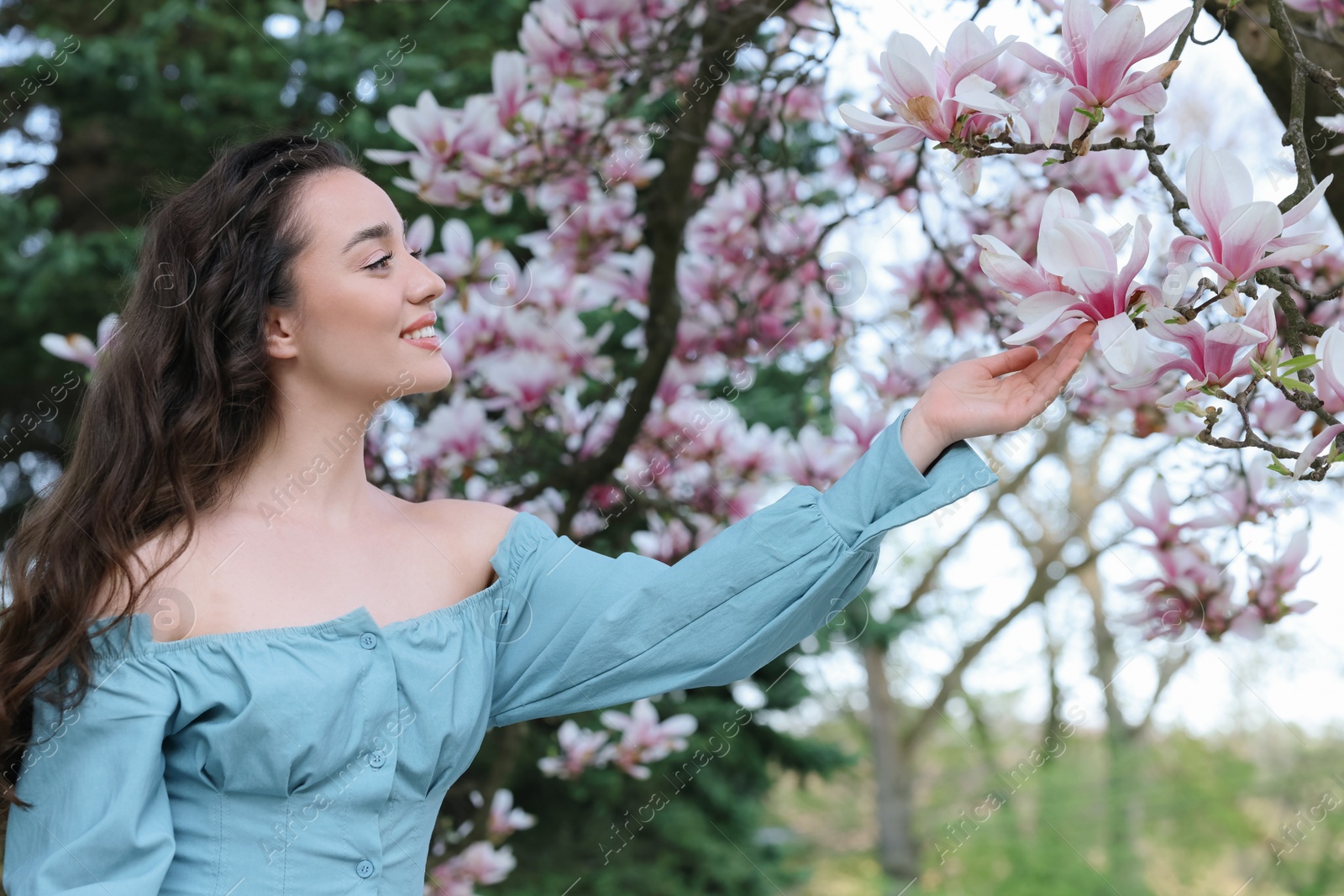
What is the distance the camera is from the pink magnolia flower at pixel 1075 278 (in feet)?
2.63

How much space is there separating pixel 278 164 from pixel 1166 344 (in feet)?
3.15

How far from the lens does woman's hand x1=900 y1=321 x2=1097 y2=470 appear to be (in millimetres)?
933

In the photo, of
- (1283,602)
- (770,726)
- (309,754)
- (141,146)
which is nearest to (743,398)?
(770,726)

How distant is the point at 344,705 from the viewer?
3.76 feet

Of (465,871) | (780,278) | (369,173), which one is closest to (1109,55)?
(780,278)

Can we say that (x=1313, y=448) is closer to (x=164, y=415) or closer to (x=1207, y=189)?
(x=1207, y=189)

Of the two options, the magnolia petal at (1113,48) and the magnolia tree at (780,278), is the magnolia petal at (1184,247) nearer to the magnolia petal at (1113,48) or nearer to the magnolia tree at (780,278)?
the magnolia tree at (780,278)

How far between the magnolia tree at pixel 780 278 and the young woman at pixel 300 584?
154 mm

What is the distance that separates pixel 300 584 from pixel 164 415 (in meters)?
0.27

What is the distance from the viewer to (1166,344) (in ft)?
2.89

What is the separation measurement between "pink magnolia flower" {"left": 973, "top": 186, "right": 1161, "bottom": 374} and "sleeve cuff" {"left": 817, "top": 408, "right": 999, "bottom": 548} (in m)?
0.18

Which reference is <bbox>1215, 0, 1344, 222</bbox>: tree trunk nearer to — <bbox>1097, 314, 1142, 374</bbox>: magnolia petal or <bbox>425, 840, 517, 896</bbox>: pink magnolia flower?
<bbox>1097, 314, 1142, 374</bbox>: magnolia petal

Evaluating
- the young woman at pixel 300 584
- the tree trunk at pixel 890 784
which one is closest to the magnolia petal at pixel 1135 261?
the young woman at pixel 300 584

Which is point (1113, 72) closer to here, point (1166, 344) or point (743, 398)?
point (1166, 344)
